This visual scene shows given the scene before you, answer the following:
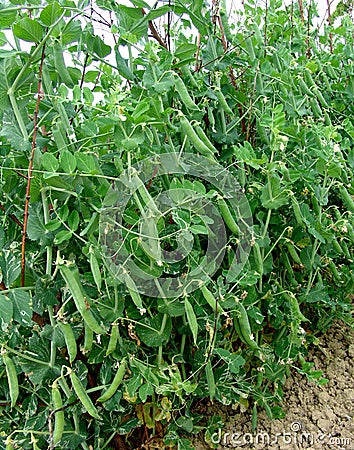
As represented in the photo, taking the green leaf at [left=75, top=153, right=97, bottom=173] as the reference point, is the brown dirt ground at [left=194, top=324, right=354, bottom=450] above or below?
below

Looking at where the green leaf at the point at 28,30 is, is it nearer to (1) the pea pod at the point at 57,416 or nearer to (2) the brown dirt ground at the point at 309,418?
(1) the pea pod at the point at 57,416

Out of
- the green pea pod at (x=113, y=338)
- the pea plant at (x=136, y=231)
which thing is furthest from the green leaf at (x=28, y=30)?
the green pea pod at (x=113, y=338)

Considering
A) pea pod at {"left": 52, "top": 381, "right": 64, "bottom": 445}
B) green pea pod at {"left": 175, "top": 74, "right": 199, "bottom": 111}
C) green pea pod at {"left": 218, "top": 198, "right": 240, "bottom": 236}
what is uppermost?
green pea pod at {"left": 175, "top": 74, "right": 199, "bottom": 111}

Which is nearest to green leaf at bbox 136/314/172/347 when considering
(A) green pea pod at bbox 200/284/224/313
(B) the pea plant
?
(B) the pea plant

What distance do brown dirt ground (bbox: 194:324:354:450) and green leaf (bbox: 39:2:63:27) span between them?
90 centimetres

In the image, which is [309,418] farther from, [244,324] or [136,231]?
[136,231]

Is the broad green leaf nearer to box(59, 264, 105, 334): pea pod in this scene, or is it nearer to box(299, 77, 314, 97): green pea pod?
box(59, 264, 105, 334): pea pod

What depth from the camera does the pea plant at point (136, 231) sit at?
815 millimetres

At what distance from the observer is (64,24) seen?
0.90 meters

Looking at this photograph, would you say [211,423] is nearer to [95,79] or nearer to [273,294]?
[273,294]

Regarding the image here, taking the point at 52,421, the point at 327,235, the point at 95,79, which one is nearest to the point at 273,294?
the point at 327,235

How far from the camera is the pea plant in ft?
2.67

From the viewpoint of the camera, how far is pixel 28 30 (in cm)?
81

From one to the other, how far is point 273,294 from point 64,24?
678mm
